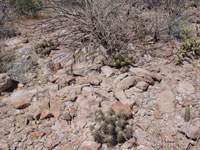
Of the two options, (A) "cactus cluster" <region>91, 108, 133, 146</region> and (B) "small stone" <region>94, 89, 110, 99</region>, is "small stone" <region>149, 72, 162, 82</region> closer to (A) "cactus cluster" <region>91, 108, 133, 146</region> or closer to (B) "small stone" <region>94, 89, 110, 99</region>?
(B) "small stone" <region>94, 89, 110, 99</region>

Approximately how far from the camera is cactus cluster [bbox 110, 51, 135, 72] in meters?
3.27

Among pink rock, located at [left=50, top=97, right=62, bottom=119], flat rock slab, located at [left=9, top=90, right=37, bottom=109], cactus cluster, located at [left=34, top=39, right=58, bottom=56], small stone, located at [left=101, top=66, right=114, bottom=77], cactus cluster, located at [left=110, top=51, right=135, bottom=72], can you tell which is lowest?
pink rock, located at [left=50, top=97, right=62, bottom=119]

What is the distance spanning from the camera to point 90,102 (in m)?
2.69

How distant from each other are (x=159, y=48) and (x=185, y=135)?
2.10m

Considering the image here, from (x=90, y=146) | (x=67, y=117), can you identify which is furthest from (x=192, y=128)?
(x=67, y=117)

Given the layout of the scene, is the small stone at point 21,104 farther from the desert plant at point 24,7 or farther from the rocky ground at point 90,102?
the desert plant at point 24,7

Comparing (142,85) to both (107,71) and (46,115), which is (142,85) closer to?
(107,71)

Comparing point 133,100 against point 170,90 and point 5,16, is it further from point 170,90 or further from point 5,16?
point 5,16

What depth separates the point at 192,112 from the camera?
2447mm

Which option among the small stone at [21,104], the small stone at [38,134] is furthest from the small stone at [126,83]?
the small stone at [21,104]

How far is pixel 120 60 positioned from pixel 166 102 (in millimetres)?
1112

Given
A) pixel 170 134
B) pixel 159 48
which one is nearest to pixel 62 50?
pixel 159 48

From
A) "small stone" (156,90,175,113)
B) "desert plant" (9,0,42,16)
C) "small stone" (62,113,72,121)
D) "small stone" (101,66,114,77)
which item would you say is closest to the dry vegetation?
"small stone" (101,66,114,77)

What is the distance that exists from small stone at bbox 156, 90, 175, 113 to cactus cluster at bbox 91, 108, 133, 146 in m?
0.58
